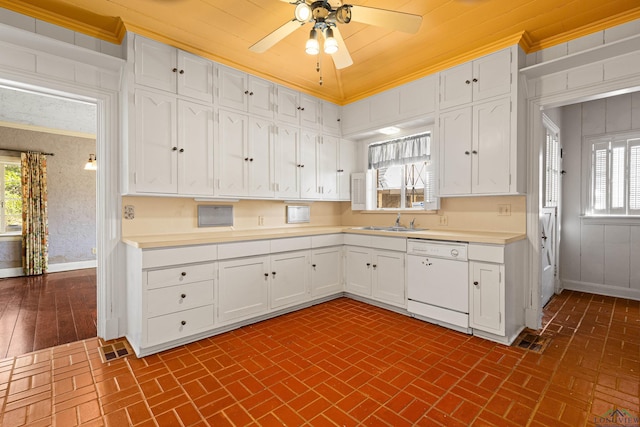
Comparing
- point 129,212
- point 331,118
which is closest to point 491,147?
point 331,118

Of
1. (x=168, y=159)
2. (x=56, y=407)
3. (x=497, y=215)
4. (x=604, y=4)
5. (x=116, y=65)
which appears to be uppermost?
(x=604, y=4)

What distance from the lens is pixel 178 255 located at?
8.98 feet

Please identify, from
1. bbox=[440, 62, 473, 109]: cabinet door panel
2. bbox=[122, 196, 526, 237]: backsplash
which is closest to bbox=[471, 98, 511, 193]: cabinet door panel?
bbox=[440, 62, 473, 109]: cabinet door panel

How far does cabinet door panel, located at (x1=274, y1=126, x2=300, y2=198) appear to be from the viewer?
157 inches

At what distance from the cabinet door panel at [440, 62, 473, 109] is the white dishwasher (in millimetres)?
1598

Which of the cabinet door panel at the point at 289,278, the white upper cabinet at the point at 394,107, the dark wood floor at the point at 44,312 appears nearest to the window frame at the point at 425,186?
the white upper cabinet at the point at 394,107

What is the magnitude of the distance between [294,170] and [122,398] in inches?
117

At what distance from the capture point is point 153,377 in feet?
7.50

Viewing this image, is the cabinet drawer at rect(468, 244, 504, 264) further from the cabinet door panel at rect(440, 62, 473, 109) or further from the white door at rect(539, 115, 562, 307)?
the cabinet door panel at rect(440, 62, 473, 109)

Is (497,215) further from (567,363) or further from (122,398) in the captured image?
(122,398)

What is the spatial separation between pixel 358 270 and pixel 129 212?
8.87 ft

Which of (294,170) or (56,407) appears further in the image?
(294,170)

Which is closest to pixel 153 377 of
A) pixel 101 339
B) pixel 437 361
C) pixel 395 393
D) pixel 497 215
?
pixel 101 339

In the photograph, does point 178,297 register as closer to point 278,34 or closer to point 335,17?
point 278,34
